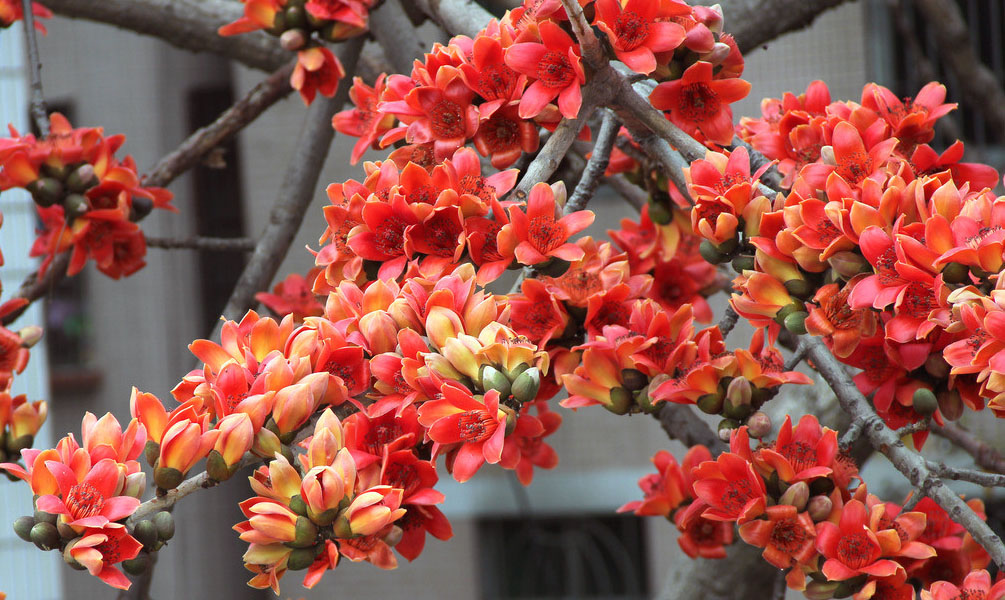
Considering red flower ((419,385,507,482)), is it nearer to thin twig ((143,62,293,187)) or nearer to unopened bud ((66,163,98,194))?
unopened bud ((66,163,98,194))

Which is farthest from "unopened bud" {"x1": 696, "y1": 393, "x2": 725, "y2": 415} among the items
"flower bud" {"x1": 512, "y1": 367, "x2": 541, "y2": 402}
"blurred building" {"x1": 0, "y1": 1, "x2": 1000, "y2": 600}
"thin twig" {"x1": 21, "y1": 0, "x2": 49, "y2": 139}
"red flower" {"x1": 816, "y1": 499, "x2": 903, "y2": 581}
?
"blurred building" {"x1": 0, "y1": 1, "x2": 1000, "y2": 600}

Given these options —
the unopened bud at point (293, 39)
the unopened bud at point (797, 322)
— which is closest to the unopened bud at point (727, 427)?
the unopened bud at point (797, 322)

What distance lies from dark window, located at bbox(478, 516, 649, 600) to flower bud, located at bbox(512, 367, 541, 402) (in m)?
3.48

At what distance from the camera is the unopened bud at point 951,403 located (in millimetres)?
796

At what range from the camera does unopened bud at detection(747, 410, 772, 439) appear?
2.67 feet

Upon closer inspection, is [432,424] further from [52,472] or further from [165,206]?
[165,206]

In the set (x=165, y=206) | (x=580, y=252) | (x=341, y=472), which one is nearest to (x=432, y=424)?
(x=341, y=472)

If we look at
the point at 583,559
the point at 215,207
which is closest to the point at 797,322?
the point at 583,559

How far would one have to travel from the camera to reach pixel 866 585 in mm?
762

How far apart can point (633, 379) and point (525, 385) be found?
0.68 feet

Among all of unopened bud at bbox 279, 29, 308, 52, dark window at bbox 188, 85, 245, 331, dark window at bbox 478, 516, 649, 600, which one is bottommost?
dark window at bbox 478, 516, 649, 600

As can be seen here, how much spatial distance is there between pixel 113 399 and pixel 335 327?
15.1 feet

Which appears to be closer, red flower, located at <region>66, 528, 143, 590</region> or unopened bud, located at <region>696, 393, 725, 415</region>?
red flower, located at <region>66, 528, 143, 590</region>

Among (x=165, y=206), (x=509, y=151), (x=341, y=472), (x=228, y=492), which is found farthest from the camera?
(x=228, y=492)
